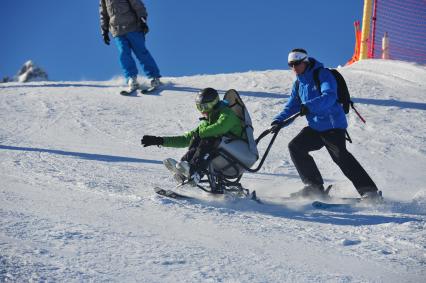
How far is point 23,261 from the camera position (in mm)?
3877

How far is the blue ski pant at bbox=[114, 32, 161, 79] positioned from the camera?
11.6m

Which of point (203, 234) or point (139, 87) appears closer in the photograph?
point (203, 234)

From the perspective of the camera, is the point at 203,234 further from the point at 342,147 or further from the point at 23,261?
A: the point at 342,147

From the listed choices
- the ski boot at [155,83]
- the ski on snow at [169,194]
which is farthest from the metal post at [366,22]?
the ski on snow at [169,194]

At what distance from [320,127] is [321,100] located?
48cm

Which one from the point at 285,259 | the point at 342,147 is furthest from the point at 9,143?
the point at 285,259

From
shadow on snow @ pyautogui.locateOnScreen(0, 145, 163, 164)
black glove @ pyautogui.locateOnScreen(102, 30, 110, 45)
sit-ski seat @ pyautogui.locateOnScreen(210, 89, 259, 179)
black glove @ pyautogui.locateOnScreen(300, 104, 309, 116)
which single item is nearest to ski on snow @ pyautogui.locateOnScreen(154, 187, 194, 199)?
sit-ski seat @ pyautogui.locateOnScreen(210, 89, 259, 179)

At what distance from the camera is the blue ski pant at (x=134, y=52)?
1162 centimetres

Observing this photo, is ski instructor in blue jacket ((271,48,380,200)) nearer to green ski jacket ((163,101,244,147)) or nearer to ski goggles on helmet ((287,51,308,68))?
ski goggles on helmet ((287,51,308,68))

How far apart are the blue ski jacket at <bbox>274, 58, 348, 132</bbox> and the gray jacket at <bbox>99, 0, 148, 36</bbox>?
5907mm

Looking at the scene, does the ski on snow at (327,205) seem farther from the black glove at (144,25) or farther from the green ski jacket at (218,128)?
the black glove at (144,25)

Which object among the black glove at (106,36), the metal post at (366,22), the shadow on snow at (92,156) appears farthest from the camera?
the metal post at (366,22)

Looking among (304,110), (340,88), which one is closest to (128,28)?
(340,88)

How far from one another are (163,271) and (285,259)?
948 mm
